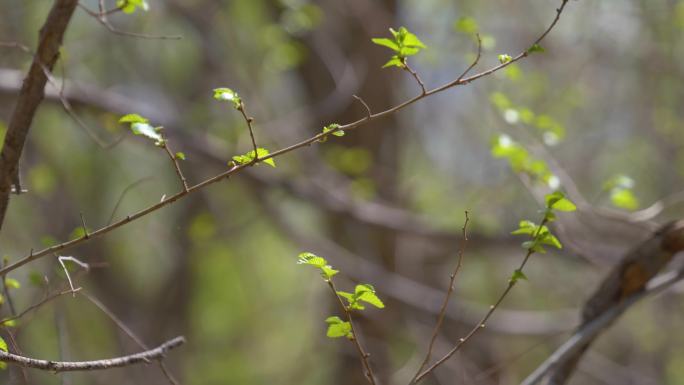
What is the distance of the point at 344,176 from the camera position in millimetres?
5199

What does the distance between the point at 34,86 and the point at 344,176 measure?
3.63m

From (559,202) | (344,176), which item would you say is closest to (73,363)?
(559,202)

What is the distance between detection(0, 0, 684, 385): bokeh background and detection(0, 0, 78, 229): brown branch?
209 cm

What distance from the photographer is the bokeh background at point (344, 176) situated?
462cm

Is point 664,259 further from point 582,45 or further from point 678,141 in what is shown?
point 582,45

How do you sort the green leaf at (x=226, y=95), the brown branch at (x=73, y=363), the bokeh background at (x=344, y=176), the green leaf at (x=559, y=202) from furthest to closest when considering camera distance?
the bokeh background at (x=344, y=176)
the green leaf at (x=559, y=202)
the green leaf at (x=226, y=95)
the brown branch at (x=73, y=363)

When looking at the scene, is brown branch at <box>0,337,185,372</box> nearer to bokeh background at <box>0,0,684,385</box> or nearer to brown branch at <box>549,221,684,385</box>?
brown branch at <box>549,221,684,385</box>

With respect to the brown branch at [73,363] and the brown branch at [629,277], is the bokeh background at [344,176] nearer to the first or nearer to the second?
the brown branch at [629,277]

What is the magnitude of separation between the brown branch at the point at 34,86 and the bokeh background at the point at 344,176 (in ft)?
6.84

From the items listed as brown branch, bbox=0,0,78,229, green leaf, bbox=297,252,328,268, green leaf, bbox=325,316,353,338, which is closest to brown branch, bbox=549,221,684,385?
green leaf, bbox=325,316,353,338

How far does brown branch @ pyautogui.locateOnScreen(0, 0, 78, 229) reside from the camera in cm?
161

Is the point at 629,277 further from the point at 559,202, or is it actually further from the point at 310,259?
the point at 310,259

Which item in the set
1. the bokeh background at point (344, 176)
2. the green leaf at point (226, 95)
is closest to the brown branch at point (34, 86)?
the green leaf at point (226, 95)

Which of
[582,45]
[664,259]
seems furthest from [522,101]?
[664,259]
